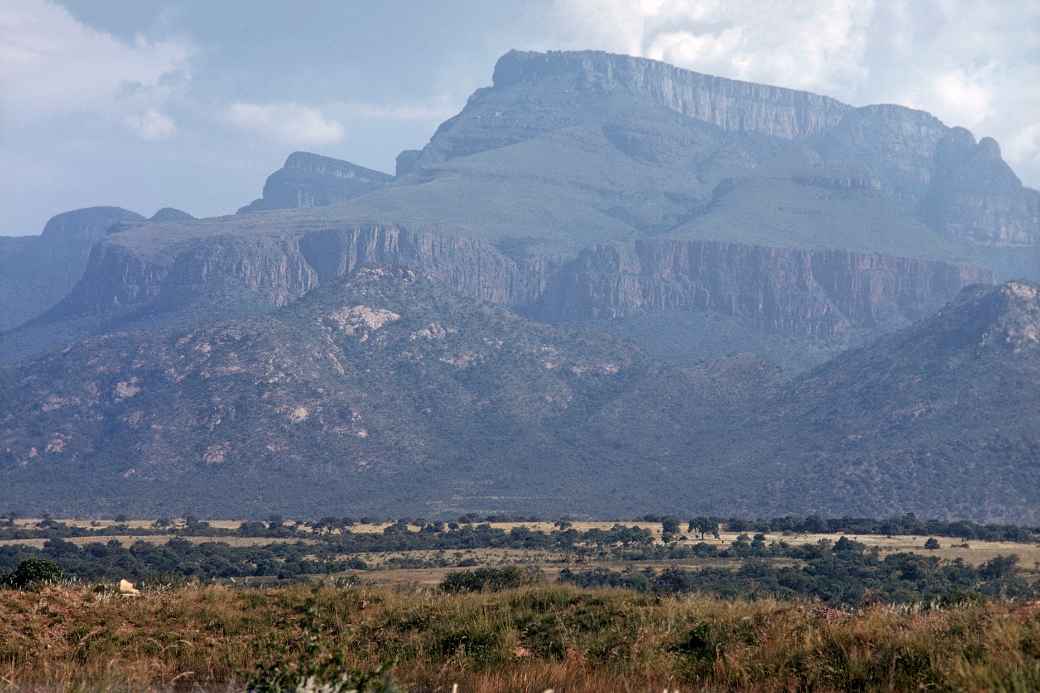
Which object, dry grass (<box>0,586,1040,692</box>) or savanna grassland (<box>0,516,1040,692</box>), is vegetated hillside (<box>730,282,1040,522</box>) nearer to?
savanna grassland (<box>0,516,1040,692</box>)

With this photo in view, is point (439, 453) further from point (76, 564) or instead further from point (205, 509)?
point (76, 564)

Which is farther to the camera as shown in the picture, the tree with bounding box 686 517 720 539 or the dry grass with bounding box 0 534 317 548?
the tree with bounding box 686 517 720 539

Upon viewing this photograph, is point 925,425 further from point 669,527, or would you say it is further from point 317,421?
point 317,421

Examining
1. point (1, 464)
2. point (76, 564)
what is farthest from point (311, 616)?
point (1, 464)

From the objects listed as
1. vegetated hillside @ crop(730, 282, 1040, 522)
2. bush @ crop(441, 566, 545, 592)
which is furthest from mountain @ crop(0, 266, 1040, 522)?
bush @ crop(441, 566, 545, 592)

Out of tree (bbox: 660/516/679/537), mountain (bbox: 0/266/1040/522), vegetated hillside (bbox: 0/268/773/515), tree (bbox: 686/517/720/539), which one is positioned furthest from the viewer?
vegetated hillside (bbox: 0/268/773/515)

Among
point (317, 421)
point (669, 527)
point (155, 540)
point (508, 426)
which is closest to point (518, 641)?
point (669, 527)

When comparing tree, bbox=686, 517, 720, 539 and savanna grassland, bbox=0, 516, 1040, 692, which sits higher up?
savanna grassland, bbox=0, 516, 1040, 692

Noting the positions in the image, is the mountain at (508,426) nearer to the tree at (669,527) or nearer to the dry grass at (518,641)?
the tree at (669,527)
